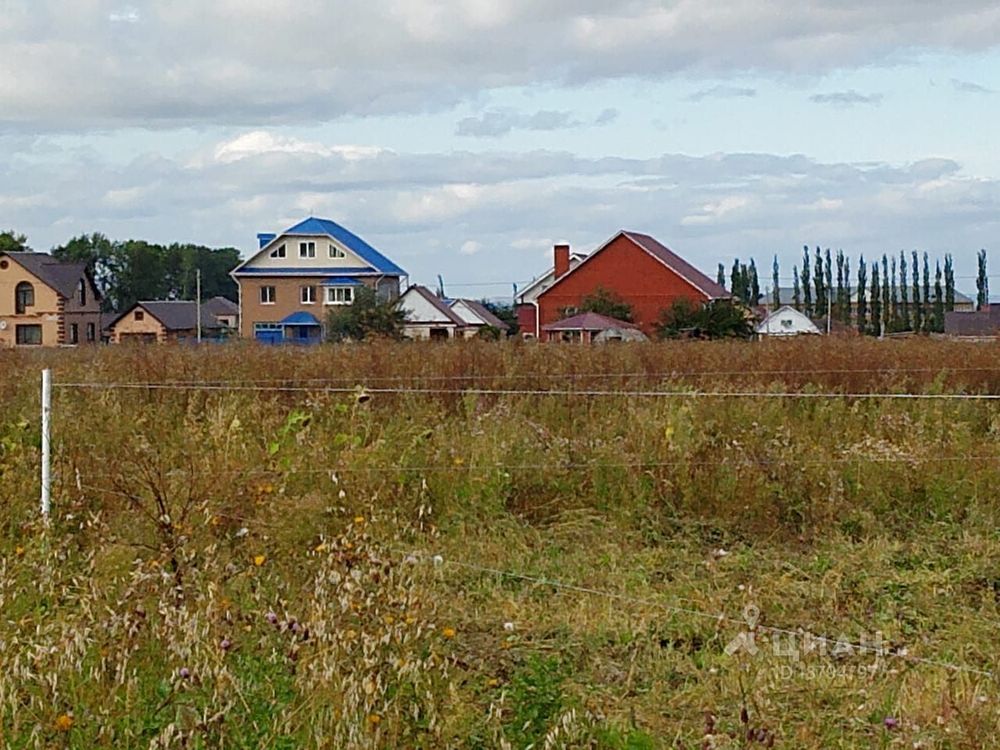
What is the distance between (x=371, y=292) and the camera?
3669cm

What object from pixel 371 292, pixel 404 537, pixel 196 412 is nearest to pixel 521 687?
pixel 404 537

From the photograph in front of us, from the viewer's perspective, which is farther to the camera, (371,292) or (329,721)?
(371,292)

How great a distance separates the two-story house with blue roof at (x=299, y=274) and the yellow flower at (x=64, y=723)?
45.9 meters

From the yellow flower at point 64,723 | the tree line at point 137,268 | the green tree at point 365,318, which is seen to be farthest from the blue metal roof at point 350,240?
the yellow flower at point 64,723

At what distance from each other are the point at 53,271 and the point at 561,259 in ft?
64.0

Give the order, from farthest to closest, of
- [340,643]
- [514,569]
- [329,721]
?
[514,569] → [340,643] → [329,721]

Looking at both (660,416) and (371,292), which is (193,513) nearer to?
(660,416)

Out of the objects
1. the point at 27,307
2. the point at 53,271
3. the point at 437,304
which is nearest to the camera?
the point at 437,304

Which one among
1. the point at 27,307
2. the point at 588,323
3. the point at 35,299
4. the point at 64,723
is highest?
the point at 35,299

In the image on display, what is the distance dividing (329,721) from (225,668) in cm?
33

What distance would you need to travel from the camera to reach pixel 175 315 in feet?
183

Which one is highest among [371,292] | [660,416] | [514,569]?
[371,292]

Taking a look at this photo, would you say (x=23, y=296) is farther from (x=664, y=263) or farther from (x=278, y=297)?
(x=664, y=263)

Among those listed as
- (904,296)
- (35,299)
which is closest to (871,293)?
(904,296)
